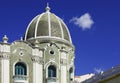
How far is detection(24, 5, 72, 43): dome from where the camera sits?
48812 mm

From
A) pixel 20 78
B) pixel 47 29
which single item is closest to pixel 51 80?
pixel 20 78

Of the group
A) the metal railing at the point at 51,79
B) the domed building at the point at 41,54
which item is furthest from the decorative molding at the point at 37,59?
the metal railing at the point at 51,79

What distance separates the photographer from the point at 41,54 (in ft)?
150

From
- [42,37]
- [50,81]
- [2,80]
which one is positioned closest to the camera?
[2,80]

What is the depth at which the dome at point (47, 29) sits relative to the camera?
1922 inches

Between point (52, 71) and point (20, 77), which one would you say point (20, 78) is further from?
point (52, 71)

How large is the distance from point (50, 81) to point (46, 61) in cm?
244

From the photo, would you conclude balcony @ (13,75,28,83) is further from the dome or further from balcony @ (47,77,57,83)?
the dome

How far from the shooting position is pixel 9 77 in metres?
42.9

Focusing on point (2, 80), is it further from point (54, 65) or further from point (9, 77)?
point (54, 65)

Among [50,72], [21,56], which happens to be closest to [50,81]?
[50,72]

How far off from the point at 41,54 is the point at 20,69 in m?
3.38

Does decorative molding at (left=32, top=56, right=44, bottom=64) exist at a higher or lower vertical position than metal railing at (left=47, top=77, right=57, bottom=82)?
higher

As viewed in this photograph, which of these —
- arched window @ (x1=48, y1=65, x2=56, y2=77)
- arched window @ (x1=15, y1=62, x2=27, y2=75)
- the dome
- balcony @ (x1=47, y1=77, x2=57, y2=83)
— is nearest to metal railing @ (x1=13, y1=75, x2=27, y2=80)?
arched window @ (x1=15, y1=62, x2=27, y2=75)
